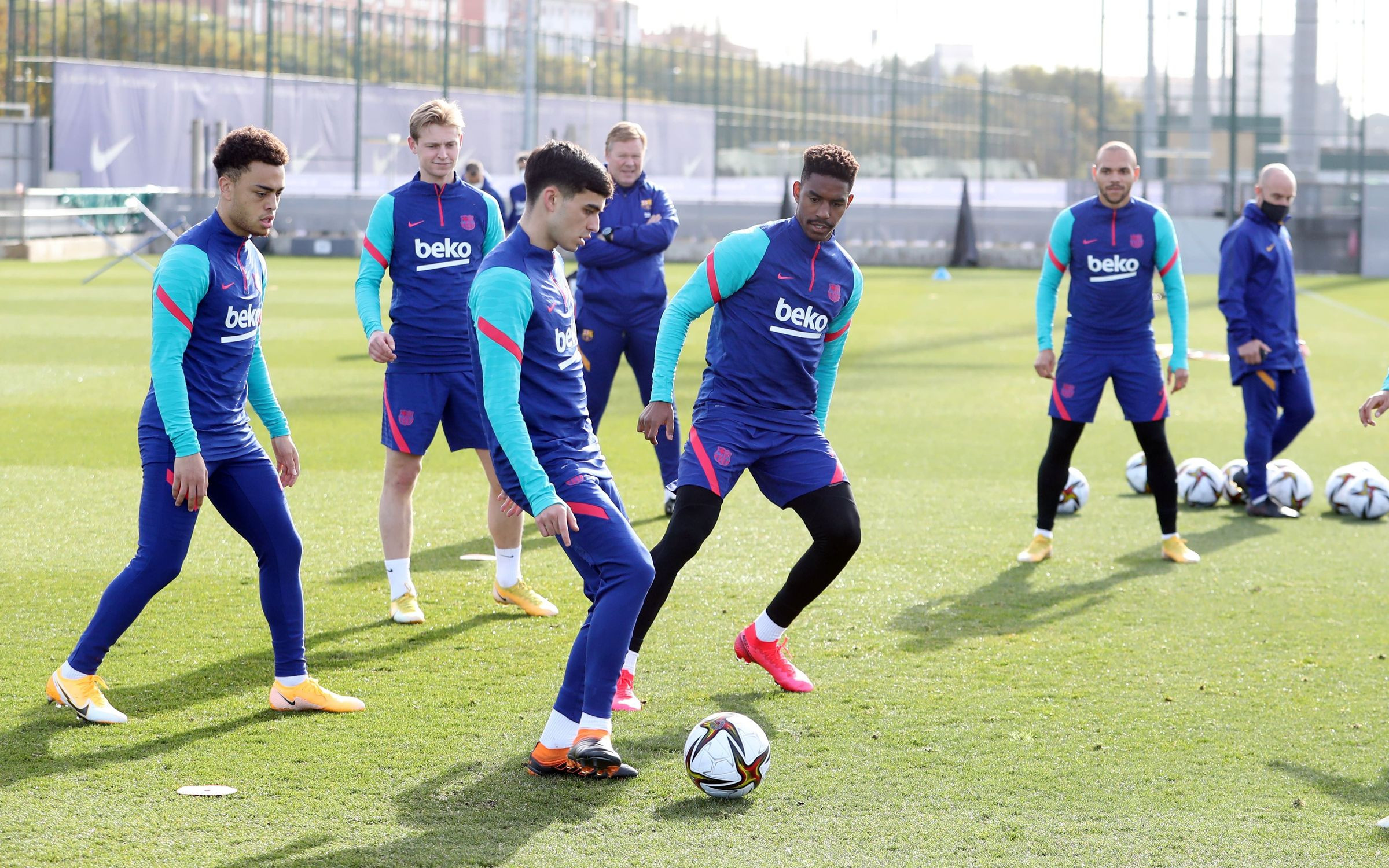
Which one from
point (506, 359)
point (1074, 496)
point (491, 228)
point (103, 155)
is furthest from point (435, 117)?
point (103, 155)

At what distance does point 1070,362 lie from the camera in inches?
303

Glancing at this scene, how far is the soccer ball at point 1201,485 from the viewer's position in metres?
9.32

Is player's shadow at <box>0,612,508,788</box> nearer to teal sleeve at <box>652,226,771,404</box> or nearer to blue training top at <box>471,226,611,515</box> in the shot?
blue training top at <box>471,226,611,515</box>

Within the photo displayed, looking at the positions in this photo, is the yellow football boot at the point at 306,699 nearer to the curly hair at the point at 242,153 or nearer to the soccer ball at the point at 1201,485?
the curly hair at the point at 242,153

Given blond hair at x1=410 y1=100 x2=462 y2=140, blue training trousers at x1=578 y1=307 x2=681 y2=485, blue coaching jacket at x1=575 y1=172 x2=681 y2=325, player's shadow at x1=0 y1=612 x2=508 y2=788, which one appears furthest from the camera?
blue training trousers at x1=578 y1=307 x2=681 y2=485

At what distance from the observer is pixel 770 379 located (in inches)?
206

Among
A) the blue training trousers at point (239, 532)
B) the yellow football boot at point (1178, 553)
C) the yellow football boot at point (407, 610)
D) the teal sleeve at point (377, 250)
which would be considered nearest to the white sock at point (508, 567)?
the yellow football boot at point (407, 610)

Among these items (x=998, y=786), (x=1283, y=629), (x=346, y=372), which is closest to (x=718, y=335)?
(x=998, y=786)

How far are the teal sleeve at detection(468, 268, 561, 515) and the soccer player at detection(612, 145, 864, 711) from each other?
934 millimetres

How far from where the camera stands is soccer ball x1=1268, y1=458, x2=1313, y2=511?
29.9ft

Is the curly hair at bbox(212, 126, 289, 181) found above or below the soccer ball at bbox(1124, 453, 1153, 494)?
above

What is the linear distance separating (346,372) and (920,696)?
10.9 meters

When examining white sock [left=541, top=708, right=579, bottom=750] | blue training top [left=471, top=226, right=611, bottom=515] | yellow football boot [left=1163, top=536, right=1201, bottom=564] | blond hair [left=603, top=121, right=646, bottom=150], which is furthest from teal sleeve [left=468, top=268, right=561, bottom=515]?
yellow football boot [left=1163, top=536, right=1201, bottom=564]

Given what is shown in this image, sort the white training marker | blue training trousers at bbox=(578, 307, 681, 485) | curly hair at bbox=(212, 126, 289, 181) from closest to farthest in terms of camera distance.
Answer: the white training marker, curly hair at bbox=(212, 126, 289, 181), blue training trousers at bbox=(578, 307, 681, 485)
